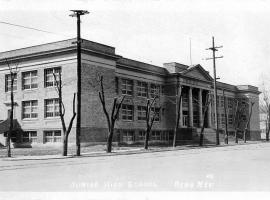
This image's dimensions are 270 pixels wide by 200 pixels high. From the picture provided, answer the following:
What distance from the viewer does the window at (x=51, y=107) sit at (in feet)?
129

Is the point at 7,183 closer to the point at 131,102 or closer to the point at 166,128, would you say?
the point at 131,102

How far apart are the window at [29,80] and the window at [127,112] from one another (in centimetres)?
1081

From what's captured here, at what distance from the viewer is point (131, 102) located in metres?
48.0

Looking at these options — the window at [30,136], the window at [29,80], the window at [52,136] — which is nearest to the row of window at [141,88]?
the window at [29,80]

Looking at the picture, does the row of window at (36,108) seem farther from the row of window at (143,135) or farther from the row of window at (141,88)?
the row of window at (143,135)

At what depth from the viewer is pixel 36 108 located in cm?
4069

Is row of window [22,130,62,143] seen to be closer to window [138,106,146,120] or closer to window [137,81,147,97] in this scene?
window [138,106,146,120]

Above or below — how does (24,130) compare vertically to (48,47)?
below

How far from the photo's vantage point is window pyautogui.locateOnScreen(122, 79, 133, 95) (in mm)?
47341

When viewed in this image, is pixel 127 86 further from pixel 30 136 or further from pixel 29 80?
pixel 30 136

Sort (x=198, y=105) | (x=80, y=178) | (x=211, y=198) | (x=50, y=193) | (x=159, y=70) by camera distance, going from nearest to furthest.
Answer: (x=211, y=198) → (x=50, y=193) → (x=80, y=178) → (x=159, y=70) → (x=198, y=105)

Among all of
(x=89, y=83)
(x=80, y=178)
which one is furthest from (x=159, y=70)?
(x=80, y=178)

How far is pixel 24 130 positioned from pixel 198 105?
28.7m

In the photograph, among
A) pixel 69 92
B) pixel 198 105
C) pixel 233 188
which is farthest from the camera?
pixel 198 105
